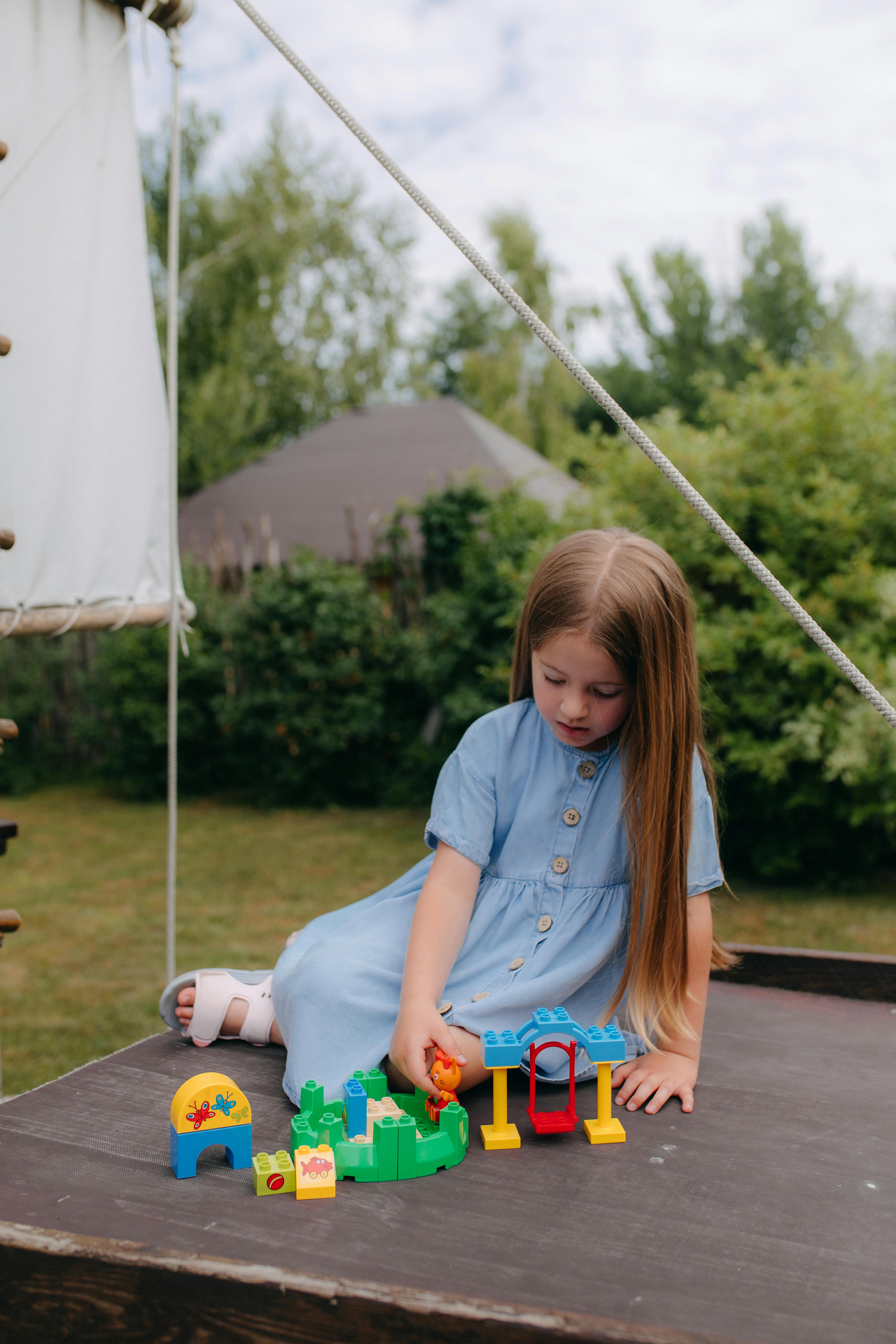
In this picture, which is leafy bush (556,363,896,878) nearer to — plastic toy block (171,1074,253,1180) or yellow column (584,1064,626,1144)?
yellow column (584,1064,626,1144)

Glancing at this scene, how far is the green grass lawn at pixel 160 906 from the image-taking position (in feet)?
12.0

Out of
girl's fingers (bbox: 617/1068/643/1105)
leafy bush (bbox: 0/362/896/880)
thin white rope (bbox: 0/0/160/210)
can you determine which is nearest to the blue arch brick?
girl's fingers (bbox: 617/1068/643/1105)

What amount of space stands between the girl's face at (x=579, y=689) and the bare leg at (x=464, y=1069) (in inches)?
22.6

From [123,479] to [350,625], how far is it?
482 cm

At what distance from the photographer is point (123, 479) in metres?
2.44

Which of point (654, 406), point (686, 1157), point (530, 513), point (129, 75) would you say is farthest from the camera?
point (654, 406)

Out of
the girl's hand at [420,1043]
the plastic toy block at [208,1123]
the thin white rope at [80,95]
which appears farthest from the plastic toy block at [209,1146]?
the thin white rope at [80,95]

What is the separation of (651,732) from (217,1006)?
101 cm

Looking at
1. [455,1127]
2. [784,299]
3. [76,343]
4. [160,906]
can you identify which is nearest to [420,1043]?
[455,1127]

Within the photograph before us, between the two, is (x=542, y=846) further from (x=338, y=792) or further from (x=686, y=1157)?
(x=338, y=792)

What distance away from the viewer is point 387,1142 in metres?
1.41

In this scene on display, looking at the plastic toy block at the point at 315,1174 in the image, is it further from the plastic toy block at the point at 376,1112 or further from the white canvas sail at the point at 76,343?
the white canvas sail at the point at 76,343

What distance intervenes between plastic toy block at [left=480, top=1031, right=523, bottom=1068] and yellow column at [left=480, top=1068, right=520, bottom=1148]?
5 centimetres

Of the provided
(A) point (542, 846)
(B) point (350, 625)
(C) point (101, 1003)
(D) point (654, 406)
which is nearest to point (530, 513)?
(B) point (350, 625)
